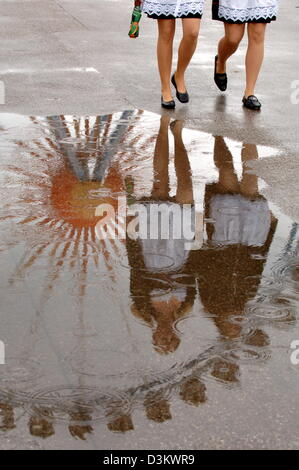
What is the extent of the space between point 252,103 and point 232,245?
329cm

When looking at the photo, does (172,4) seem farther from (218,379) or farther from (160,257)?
(218,379)

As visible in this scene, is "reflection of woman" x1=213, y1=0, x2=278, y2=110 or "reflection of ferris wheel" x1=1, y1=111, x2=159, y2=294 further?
"reflection of woman" x1=213, y1=0, x2=278, y2=110

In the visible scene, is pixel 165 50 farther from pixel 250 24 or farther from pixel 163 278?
pixel 163 278

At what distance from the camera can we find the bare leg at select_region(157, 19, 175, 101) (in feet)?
25.0

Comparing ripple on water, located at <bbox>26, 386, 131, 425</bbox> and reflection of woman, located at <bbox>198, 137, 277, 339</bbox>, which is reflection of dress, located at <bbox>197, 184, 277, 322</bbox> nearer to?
reflection of woman, located at <bbox>198, 137, 277, 339</bbox>

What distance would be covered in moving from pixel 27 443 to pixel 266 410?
2.79ft

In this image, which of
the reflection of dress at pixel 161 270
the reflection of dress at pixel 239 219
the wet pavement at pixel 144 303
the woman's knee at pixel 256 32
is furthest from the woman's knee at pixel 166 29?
the reflection of dress at pixel 161 270

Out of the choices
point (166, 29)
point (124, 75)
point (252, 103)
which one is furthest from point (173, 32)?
point (124, 75)

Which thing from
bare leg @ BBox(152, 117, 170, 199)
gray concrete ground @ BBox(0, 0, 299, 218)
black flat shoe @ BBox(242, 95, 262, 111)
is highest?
bare leg @ BBox(152, 117, 170, 199)

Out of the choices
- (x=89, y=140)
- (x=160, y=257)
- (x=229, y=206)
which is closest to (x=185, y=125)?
(x=89, y=140)

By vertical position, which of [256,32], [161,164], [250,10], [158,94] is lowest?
[158,94]

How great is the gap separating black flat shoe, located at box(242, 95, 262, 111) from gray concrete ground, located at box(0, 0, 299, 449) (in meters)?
0.06

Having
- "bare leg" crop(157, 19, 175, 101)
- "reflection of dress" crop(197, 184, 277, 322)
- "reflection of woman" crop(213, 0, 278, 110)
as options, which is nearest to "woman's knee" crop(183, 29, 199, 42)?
"bare leg" crop(157, 19, 175, 101)

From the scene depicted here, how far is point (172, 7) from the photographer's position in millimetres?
7391
